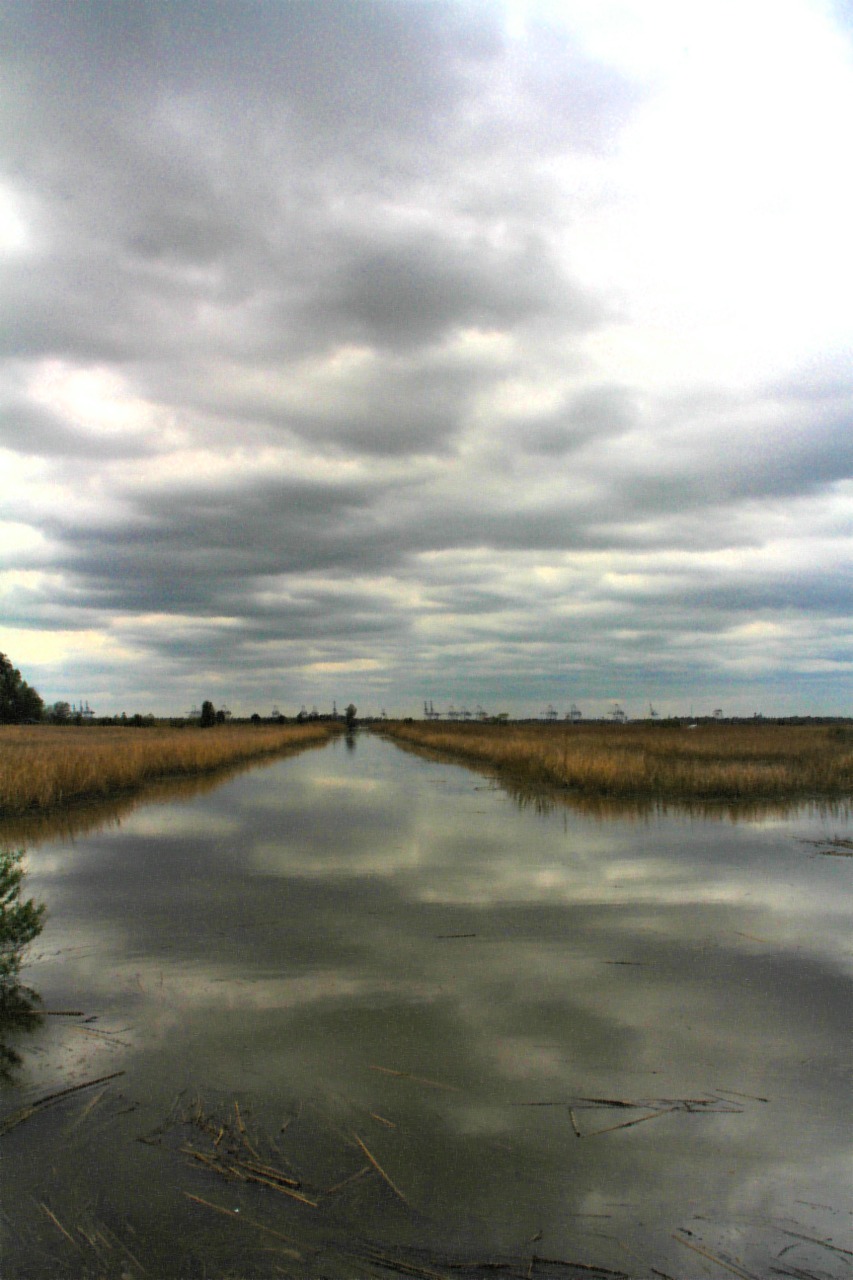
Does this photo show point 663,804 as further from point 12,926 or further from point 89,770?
point 12,926

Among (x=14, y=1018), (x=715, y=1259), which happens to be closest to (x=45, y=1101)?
(x=14, y=1018)

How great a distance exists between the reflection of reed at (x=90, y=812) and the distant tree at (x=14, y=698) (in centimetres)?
6799

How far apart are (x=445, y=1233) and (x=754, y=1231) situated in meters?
1.32

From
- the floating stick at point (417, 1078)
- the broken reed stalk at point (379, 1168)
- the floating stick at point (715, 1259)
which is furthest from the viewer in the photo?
the floating stick at point (417, 1078)

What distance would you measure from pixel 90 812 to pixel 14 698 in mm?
78001

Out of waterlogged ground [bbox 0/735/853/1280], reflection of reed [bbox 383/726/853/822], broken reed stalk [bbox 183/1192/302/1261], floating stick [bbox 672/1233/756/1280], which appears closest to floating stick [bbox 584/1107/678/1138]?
waterlogged ground [bbox 0/735/853/1280]

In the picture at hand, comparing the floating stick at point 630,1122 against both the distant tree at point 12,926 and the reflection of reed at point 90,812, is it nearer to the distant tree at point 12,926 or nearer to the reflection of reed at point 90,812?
the distant tree at point 12,926

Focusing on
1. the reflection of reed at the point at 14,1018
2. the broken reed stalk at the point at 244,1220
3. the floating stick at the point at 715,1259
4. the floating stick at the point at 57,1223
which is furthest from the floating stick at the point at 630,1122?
the reflection of reed at the point at 14,1018

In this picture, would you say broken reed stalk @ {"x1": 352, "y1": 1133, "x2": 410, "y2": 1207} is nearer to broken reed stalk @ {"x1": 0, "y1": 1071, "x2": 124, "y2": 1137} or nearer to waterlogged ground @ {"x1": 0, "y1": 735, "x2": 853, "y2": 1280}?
waterlogged ground @ {"x1": 0, "y1": 735, "x2": 853, "y2": 1280}

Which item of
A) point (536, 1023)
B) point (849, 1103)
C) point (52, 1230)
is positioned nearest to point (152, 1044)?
point (52, 1230)

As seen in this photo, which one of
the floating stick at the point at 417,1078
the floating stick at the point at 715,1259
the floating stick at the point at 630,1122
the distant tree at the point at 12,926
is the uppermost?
the distant tree at the point at 12,926

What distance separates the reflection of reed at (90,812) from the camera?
47.4 feet

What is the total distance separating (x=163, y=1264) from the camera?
3.11 meters

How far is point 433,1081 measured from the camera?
466cm
